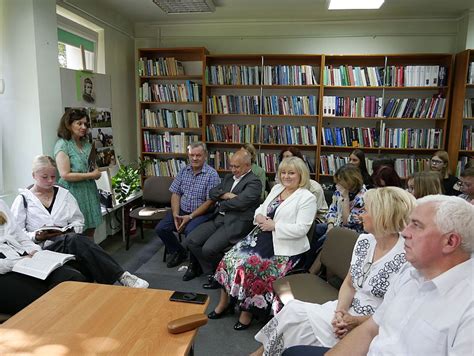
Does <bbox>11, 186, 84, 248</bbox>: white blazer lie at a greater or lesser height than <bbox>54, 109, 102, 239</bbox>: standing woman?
lesser

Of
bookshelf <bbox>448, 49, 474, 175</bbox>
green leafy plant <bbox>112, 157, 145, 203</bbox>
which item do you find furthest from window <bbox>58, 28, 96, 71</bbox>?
bookshelf <bbox>448, 49, 474, 175</bbox>

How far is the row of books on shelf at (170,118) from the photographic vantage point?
4.89 metres

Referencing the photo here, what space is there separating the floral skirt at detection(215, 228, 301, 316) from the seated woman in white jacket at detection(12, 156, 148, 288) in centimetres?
75

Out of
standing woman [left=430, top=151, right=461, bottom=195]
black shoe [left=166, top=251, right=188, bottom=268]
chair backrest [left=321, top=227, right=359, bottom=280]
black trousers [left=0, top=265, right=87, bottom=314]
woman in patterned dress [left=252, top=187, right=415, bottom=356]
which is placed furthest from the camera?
standing woman [left=430, top=151, right=461, bottom=195]

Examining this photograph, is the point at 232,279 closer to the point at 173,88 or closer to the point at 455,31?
the point at 173,88

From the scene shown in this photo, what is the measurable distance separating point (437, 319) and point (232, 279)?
5.47 ft

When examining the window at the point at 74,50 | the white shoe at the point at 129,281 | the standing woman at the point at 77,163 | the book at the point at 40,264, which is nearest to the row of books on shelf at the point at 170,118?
the window at the point at 74,50

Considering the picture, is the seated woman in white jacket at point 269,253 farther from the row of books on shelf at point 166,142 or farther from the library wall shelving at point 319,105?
the row of books on shelf at point 166,142

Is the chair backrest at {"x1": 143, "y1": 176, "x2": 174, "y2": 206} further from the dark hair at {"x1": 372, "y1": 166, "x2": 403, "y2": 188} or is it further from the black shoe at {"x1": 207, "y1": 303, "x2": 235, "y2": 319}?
the dark hair at {"x1": 372, "y1": 166, "x2": 403, "y2": 188}

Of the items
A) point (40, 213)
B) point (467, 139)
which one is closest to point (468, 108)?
point (467, 139)

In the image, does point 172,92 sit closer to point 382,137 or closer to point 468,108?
point 382,137

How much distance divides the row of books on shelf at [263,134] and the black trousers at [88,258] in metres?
2.57

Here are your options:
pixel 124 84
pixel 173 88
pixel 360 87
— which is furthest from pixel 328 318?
pixel 124 84

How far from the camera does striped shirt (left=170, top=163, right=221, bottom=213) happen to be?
3.56 m
